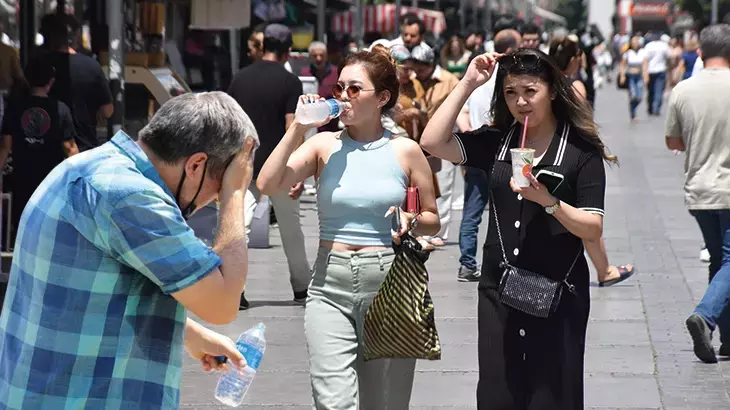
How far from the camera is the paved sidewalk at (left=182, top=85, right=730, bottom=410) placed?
6.64 metres

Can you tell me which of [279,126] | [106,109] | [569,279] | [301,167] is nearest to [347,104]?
[301,167]

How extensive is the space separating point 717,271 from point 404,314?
11.6 ft

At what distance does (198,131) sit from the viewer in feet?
9.84

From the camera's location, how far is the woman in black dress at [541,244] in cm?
441

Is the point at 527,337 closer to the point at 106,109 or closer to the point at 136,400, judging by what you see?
the point at 136,400

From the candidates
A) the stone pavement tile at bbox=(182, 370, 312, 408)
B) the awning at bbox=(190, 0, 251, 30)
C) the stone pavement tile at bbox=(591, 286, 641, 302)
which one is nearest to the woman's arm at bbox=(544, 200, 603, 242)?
the stone pavement tile at bbox=(182, 370, 312, 408)

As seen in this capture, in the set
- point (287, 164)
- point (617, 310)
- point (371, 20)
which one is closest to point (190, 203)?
point (287, 164)

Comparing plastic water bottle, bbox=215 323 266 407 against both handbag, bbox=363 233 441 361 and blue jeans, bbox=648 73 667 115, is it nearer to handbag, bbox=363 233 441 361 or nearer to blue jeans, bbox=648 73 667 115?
handbag, bbox=363 233 441 361

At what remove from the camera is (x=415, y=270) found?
4.52 meters

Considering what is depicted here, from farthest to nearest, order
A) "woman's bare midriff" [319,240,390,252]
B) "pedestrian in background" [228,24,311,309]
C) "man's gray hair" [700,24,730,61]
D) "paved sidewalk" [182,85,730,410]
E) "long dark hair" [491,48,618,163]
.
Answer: "pedestrian in background" [228,24,311,309] < "man's gray hair" [700,24,730,61] < "paved sidewalk" [182,85,730,410] < "woman's bare midriff" [319,240,390,252] < "long dark hair" [491,48,618,163]

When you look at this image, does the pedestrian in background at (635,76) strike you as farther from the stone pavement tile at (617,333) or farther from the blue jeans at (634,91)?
the stone pavement tile at (617,333)

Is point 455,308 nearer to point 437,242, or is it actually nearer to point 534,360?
point 437,242

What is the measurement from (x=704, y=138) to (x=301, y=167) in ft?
11.6

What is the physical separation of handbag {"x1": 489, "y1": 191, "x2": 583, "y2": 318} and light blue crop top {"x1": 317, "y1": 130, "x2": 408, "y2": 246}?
546 millimetres
